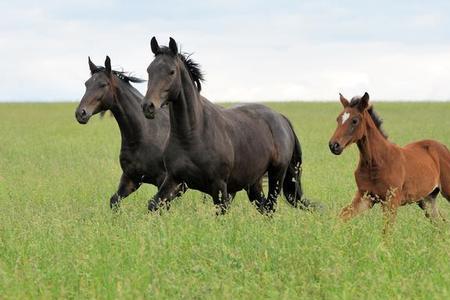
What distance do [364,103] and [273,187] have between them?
2461 millimetres

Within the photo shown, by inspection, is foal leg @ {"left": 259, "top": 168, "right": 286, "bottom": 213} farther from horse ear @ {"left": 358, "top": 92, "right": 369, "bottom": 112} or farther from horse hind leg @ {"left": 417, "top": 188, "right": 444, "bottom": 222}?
horse ear @ {"left": 358, "top": 92, "right": 369, "bottom": 112}

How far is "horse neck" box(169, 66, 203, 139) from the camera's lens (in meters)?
8.48

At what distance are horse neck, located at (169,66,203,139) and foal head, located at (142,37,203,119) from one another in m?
0.12

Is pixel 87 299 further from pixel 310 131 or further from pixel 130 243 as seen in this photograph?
pixel 310 131

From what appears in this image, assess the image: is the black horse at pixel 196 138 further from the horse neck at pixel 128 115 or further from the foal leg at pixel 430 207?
the foal leg at pixel 430 207

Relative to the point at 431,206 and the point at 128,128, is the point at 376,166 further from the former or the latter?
the point at 128,128

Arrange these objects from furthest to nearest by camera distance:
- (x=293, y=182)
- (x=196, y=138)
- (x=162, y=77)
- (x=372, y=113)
Answer: (x=293, y=182) < (x=372, y=113) < (x=196, y=138) < (x=162, y=77)

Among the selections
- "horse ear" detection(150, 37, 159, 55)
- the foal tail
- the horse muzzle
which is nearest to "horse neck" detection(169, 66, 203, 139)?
"horse ear" detection(150, 37, 159, 55)

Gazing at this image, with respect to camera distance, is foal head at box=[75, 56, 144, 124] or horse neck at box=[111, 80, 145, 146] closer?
foal head at box=[75, 56, 144, 124]

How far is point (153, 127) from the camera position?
33.4 ft

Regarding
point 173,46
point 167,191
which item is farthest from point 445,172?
point 173,46

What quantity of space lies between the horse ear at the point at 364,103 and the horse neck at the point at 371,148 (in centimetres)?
10

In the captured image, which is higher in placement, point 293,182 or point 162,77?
point 162,77

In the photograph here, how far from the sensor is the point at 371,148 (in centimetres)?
858
